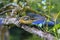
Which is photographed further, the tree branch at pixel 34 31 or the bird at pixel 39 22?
the bird at pixel 39 22

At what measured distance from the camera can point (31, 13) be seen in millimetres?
748

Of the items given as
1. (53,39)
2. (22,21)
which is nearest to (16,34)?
(22,21)

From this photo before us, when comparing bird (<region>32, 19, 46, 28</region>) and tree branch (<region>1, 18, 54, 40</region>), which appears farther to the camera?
bird (<region>32, 19, 46, 28</region>)

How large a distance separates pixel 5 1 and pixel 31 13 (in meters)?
0.26

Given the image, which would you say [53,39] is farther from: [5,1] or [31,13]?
[5,1]

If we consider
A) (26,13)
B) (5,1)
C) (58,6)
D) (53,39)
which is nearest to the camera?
(53,39)

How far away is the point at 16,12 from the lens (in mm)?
728

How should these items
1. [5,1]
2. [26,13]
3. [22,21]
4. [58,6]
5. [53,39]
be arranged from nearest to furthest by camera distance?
[53,39] < [22,21] < [58,6] < [26,13] < [5,1]

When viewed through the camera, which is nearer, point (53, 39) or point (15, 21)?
point (53, 39)

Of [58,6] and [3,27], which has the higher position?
[58,6]

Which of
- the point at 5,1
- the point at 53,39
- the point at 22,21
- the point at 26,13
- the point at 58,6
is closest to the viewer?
the point at 53,39

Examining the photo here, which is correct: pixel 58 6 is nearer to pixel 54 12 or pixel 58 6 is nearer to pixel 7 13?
pixel 54 12

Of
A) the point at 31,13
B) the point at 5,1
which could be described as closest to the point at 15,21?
the point at 31,13

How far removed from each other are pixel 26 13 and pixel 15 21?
0.18m
